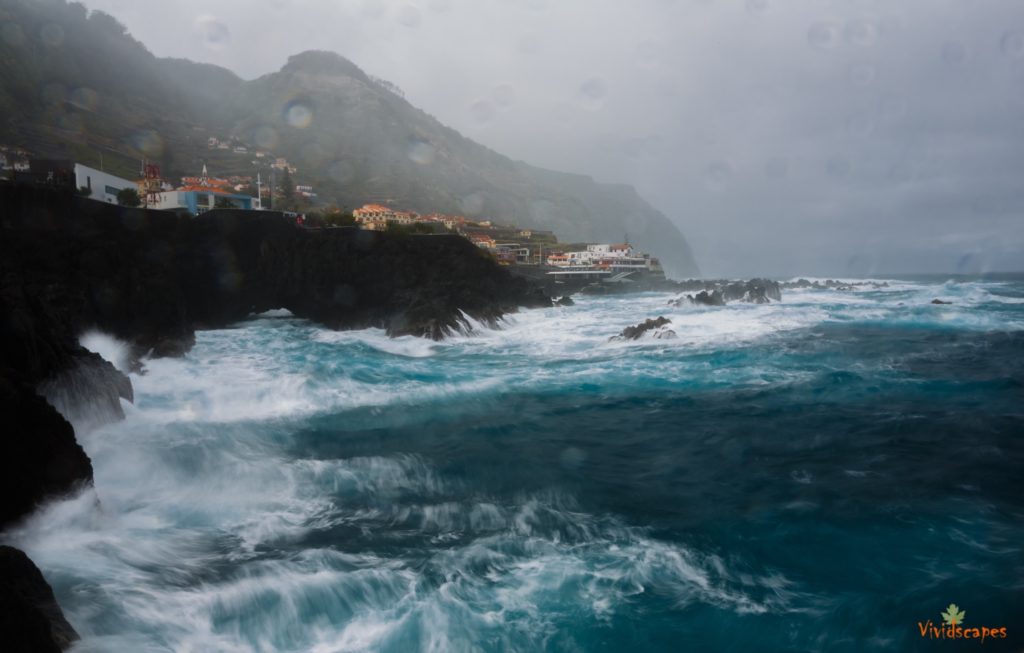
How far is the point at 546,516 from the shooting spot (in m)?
9.02

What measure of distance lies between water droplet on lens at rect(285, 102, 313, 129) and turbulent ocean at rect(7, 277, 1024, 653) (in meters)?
158

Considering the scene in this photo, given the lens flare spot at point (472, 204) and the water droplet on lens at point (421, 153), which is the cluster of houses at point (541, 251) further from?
the water droplet on lens at point (421, 153)

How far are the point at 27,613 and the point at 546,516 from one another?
21.0 ft

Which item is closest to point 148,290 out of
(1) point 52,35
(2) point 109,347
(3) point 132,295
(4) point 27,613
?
(3) point 132,295

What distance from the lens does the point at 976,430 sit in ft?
43.2

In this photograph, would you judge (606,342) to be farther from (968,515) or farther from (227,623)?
(227,623)

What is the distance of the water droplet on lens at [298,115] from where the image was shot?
517 feet

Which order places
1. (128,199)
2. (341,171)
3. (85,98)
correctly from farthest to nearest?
(341,171), (85,98), (128,199)

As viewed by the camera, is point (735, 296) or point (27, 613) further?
point (735, 296)

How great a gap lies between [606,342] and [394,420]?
51.1ft

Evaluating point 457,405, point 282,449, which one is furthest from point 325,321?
point 282,449

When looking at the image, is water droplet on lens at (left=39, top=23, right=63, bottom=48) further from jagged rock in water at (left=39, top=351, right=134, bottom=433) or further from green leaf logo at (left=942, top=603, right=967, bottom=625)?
green leaf logo at (left=942, top=603, right=967, bottom=625)

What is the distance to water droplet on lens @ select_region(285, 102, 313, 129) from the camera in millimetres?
157725

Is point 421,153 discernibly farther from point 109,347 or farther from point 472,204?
point 109,347
